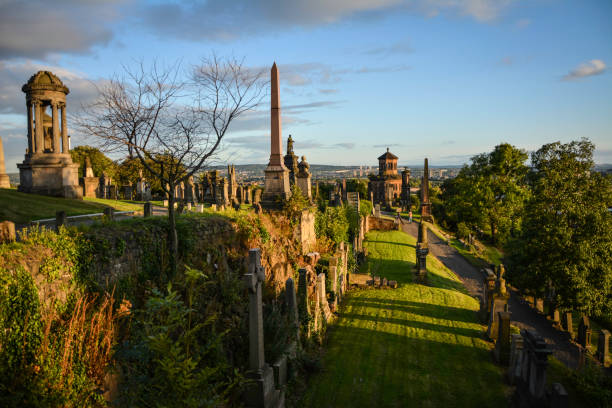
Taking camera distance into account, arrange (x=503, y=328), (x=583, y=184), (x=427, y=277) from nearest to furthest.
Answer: (x=503, y=328) → (x=427, y=277) → (x=583, y=184)

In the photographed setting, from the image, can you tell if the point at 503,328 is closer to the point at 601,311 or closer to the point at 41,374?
the point at 601,311

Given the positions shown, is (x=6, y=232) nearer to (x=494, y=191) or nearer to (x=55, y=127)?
(x=55, y=127)

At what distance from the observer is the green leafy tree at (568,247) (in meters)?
16.0

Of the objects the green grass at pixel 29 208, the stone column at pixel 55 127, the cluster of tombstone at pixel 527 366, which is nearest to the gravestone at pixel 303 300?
the cluster of tombstone at pixel 527 366

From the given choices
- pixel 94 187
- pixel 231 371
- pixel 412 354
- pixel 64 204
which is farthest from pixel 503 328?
pixel 94 187

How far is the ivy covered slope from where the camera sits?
4.50 m

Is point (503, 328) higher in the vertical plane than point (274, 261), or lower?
lower

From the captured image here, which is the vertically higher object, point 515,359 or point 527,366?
point 527,366

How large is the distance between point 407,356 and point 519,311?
11680mm

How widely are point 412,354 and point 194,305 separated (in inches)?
281

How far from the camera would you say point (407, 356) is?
10922 mm

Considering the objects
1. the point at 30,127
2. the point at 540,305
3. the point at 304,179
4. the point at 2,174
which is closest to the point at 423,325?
the point at 304,179

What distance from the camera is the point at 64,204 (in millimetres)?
14805

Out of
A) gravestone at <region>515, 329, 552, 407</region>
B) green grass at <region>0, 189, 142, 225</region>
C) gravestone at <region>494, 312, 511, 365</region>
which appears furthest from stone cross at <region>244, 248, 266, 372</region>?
green grass at <region>0, 189, 142, 225</region>
